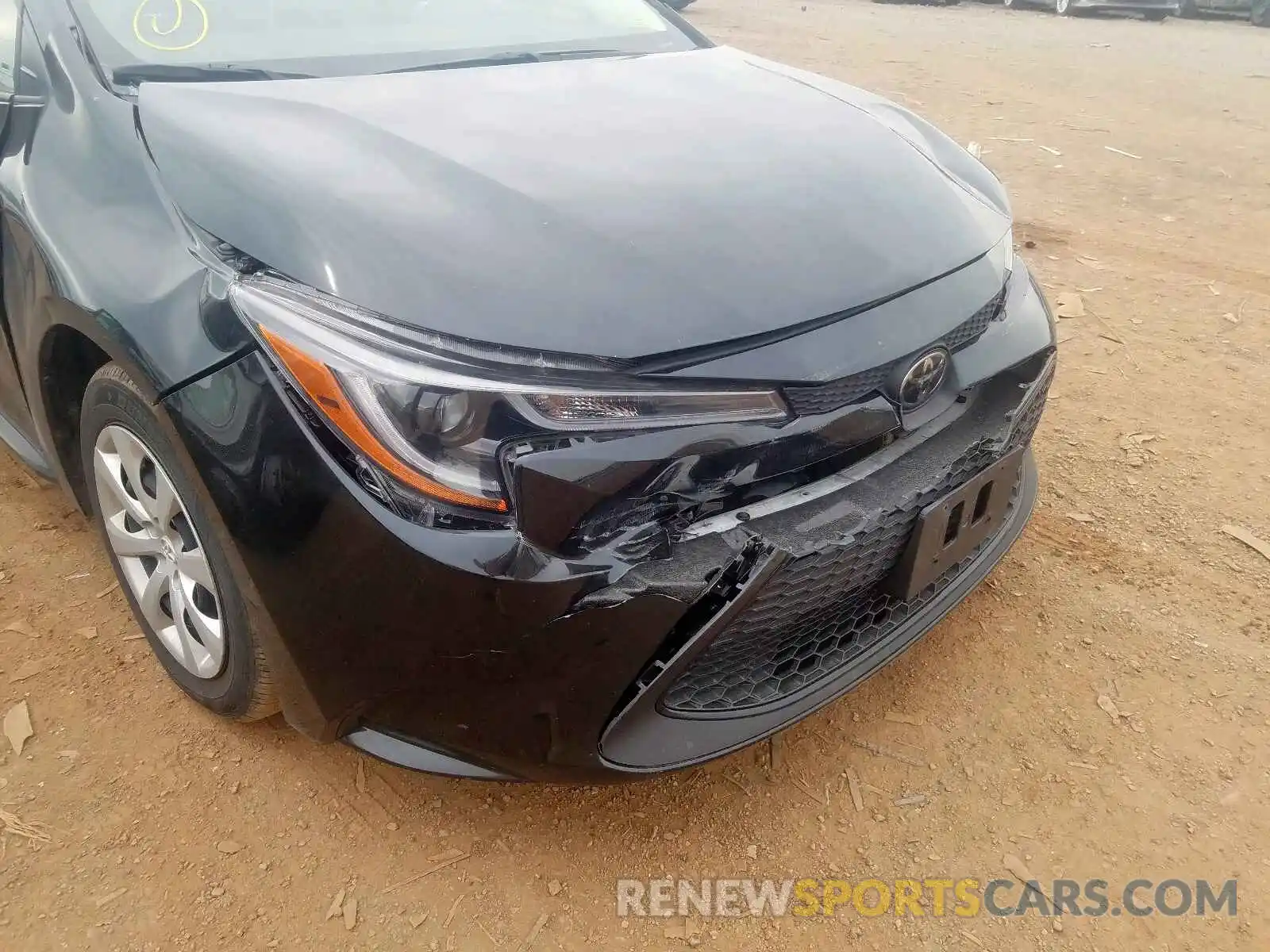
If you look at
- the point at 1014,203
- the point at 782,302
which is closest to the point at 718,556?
the point at 782,302

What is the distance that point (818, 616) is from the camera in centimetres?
158

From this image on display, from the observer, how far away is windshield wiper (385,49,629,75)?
6.71 feet

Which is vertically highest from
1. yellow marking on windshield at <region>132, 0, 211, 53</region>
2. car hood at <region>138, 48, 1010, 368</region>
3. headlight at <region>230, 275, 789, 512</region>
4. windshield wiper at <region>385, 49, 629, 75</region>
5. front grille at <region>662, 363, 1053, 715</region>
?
yellow marking on windshield at <region>132, 0, 211, 53</region>

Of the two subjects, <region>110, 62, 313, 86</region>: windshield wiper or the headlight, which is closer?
the headlight

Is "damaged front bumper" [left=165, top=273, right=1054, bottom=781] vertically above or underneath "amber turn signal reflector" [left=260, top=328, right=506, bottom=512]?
underneath

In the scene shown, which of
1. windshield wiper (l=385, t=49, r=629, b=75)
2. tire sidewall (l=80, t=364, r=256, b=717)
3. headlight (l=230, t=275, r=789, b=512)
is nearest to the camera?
headlight (l=230, t=275, r=789, b=512)

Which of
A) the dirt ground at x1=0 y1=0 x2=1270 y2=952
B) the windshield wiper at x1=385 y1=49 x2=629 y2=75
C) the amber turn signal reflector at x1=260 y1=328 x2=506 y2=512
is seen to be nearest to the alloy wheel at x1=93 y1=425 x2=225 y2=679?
the dirt ground at x1=0 y1=0 x2=1270 y2=952

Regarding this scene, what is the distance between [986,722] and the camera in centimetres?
194

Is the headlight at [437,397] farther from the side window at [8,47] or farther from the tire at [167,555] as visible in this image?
the side window at [8,47]

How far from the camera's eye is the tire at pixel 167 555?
1527 millimetres

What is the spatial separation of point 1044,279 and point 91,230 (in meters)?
3.78

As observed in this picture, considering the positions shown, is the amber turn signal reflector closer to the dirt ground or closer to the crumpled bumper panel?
the crumpled bumper panel

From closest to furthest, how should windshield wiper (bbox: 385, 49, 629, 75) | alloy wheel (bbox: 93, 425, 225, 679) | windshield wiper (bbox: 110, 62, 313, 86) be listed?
1. alloy wheel (bbox: 93, 425, 225, 679)
2. windshield wiper (bbox: 110, 62, 313, 86)
3. windshield wiper (bbox: 385, 49, 629, 75)

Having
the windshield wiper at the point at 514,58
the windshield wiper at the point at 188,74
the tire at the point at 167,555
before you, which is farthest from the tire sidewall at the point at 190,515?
the windshield wiper at the point at 514,58
